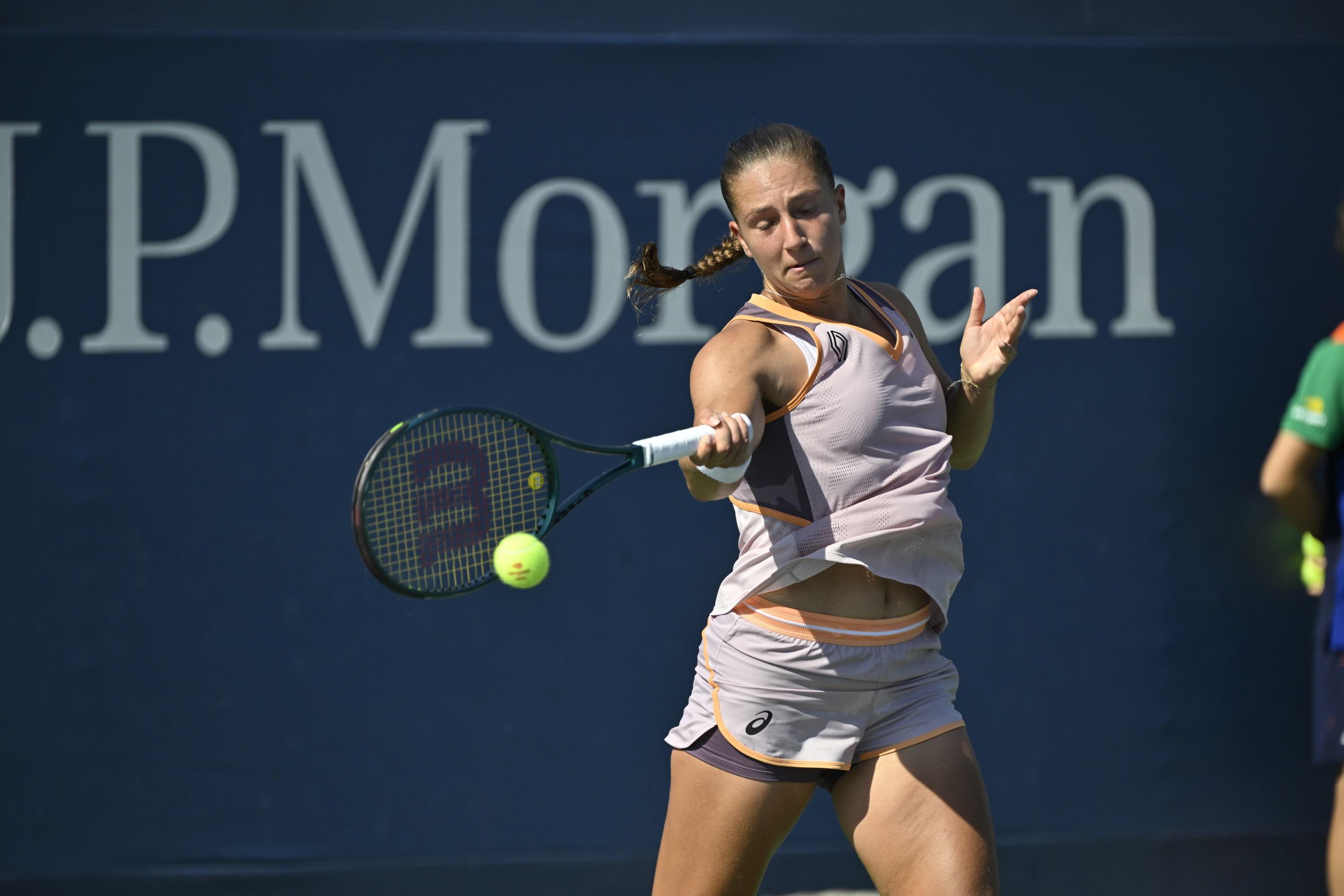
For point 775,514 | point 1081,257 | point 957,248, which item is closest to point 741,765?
point 775,514

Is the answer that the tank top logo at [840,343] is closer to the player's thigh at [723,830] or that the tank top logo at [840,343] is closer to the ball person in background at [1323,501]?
the player's thigh at [723,830]

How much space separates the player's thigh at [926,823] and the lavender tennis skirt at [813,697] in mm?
35

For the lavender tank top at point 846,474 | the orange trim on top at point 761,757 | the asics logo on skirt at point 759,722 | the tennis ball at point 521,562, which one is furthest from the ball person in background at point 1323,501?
the tennis ball at point 521,562

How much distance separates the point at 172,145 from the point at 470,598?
4.64ft

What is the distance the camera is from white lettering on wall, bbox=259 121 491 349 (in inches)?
135

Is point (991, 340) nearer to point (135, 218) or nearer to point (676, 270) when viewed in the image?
point (676, 270)

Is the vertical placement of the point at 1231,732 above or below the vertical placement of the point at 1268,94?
below

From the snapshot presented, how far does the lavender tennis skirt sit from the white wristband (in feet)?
0.89

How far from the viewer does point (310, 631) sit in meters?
3.47

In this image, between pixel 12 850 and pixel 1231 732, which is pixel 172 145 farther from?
pixel 1231 732

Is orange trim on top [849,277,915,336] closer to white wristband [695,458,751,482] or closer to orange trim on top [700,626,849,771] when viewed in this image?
white wristband [695,458,751,482]

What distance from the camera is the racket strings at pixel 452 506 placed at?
2.10 m

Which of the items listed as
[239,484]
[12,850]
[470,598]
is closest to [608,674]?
[470,598]

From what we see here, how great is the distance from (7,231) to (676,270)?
2.01 metres
